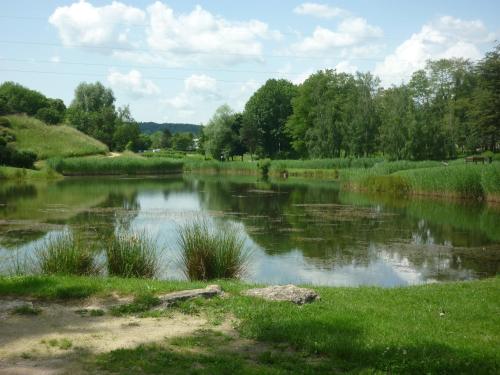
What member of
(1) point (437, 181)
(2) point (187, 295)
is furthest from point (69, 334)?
(1) point (437, 181)

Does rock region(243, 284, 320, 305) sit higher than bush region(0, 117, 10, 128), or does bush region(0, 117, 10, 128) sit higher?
bush region(0, 117, 10, 128)

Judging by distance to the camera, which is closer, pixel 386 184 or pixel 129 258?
pixel 129 258

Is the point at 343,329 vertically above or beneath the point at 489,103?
beneath

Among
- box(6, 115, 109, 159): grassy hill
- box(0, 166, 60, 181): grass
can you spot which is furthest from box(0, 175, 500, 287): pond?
box(6, 115, 109, 159): grassy hill

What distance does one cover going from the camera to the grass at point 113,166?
64988 mm

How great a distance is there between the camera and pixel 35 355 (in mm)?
6113

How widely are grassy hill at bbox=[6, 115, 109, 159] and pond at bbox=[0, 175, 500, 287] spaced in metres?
38.7

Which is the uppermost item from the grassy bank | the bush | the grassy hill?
the bush

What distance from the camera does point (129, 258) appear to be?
12.4 m

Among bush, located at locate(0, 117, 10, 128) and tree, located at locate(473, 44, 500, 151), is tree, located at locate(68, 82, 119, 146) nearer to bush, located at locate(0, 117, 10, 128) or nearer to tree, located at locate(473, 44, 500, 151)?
bush, located at locate(0, 117, 10, 128)

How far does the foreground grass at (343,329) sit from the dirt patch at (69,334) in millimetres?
378

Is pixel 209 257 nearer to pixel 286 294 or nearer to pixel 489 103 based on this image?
pixel 286 294

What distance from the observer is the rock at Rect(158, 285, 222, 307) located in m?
8.48

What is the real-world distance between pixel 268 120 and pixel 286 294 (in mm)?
82924
